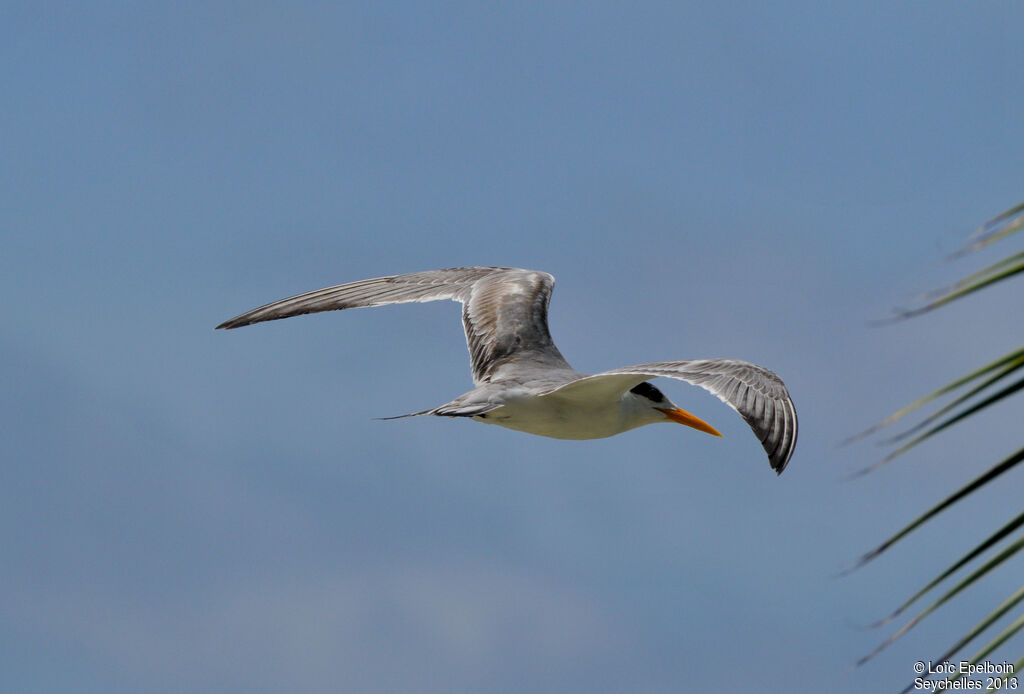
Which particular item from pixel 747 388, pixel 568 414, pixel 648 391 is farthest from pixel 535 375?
pixel 747 388

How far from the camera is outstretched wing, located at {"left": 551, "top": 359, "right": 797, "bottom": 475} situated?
9.43 meters

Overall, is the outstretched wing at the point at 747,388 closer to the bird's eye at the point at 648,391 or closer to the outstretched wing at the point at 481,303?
the bird's eye at the point at 648,391

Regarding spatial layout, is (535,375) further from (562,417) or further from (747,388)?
(747,388)

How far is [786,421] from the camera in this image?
394 inches

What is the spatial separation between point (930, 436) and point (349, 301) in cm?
1520

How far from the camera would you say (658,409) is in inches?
594

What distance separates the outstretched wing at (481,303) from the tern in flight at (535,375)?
15 mm

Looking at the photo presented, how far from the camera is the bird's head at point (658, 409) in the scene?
14.9 m

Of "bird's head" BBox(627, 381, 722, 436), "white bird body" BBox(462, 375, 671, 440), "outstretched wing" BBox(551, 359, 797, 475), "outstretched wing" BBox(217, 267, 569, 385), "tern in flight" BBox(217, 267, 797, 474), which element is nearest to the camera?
"outstretched wing" BBox(551, 359, 797, 475)

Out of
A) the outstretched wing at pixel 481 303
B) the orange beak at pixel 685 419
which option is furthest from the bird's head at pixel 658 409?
the outstretched wing at pixel 481 303

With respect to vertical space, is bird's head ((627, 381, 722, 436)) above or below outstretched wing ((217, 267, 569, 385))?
below

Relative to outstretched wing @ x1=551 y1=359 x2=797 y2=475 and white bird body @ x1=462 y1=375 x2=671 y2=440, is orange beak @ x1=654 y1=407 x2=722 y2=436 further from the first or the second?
outstretched wing @ x1=551 y1=359 x2=797 y2=475

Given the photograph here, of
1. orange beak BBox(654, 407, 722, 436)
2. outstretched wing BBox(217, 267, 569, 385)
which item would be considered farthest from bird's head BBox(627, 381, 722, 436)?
outstretched wing BBox(217, 267, 569, 385)

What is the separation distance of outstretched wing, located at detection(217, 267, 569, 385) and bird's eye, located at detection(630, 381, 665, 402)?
1.36m
